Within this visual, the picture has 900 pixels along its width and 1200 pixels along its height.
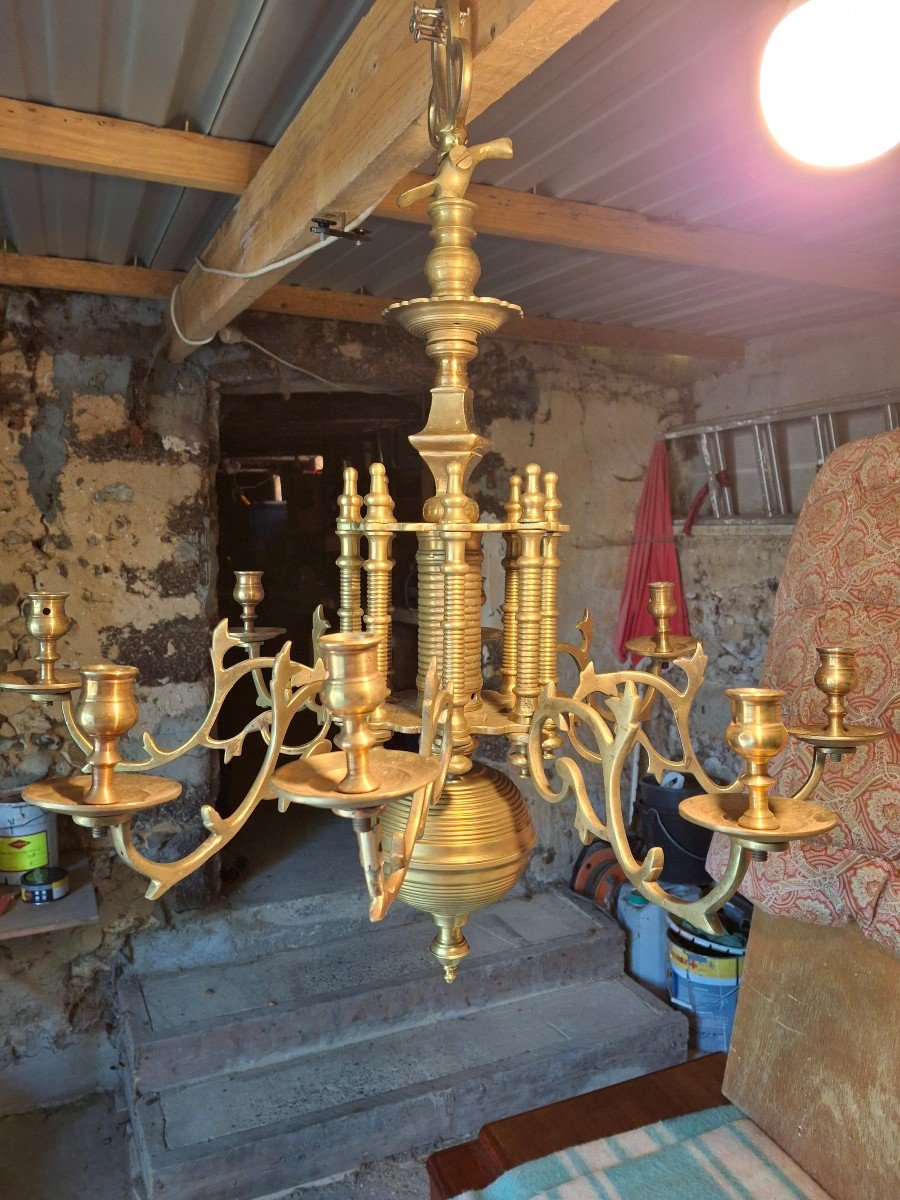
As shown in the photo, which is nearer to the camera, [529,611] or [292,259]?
[529,611]

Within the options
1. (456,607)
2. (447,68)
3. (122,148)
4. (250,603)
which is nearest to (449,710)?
(456,607)

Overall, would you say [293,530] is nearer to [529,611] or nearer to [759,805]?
[529,611]

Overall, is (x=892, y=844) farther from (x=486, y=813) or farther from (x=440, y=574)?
(x=440, y=574)

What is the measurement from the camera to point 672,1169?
154 centimetres

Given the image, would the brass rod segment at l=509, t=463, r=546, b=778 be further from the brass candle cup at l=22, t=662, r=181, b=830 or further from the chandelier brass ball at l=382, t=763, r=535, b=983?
the brass candle cup at l=22, t=662, r=181, b=830

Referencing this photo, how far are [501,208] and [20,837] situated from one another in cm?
244

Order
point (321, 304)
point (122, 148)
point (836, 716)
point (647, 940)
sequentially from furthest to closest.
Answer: point (647, 940) < point (321, 304) < point (122, 148) < point (836, 716)

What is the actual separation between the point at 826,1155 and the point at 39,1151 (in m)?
2.50

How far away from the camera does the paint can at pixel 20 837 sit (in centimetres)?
282

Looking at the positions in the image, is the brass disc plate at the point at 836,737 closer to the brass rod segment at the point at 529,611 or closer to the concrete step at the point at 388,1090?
the brass rod segment at the point at 529,611

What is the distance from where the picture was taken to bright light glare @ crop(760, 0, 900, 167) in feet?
2.78

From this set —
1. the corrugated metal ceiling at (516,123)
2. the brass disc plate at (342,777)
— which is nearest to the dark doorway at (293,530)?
the corrugated metal ceiling at (516,123)

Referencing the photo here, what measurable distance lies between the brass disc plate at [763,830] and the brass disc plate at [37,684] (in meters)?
0.75

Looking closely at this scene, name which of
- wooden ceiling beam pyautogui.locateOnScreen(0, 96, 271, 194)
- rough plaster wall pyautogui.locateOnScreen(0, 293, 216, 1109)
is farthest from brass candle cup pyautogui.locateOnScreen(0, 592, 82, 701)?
rough plaster wall pyautogui.locateOnScreen(0, 293, 216, 1109)
